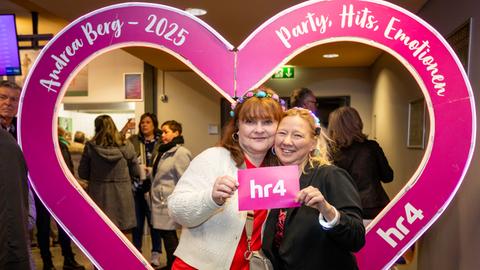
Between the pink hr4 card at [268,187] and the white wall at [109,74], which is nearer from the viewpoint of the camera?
the pink hr4 card at [268,187]

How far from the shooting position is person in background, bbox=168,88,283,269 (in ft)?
4.64

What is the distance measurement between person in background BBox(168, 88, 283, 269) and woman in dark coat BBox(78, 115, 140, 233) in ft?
6.66

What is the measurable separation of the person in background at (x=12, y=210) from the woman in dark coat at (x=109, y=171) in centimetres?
191

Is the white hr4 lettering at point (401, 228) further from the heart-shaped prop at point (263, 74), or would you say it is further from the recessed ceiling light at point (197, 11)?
the recessed ceiling light at point (197, 11)

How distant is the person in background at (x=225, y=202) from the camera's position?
1414 mm

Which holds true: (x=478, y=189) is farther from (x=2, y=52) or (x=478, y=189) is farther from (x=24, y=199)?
(x=2, y=52)

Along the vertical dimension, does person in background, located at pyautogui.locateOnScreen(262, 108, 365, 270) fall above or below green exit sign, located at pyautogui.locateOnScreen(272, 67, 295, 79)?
below

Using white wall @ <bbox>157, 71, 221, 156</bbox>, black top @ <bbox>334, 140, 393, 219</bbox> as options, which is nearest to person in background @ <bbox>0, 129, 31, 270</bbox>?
black top @ <bbox>334, 140, 393, 219</bbox>

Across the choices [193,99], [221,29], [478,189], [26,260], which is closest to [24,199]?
[26,260]

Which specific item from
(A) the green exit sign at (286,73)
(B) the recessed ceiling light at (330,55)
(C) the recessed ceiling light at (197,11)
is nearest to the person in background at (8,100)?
(C) the recessed ceiling light at (197,11)

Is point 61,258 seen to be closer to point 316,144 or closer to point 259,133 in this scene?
point 259,133

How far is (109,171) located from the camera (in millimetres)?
3361

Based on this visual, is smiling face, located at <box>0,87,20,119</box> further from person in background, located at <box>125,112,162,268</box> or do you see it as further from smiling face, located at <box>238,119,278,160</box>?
person in background, located at <box>125,112,162,268</box>

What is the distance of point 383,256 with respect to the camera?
1.67 meters
